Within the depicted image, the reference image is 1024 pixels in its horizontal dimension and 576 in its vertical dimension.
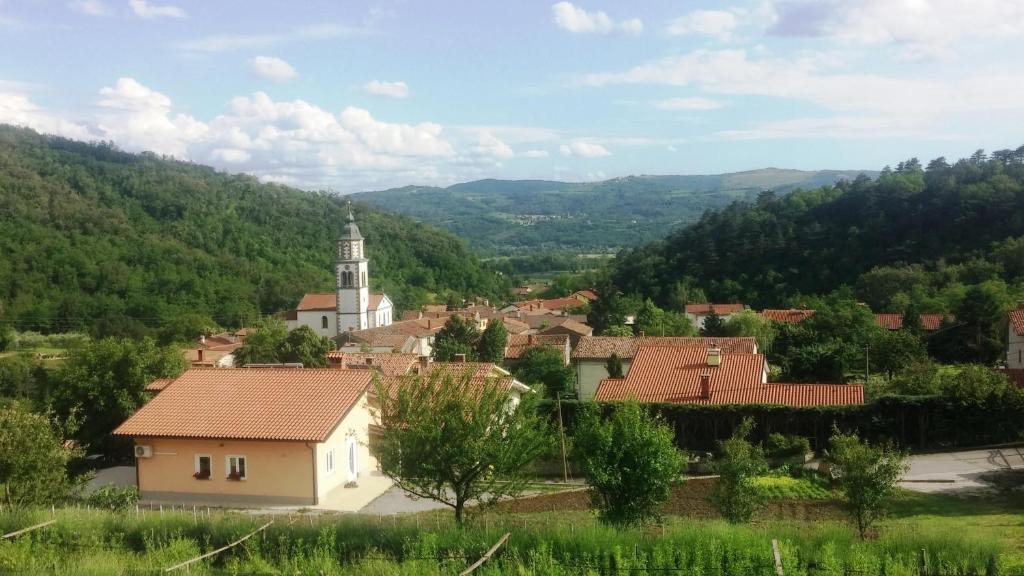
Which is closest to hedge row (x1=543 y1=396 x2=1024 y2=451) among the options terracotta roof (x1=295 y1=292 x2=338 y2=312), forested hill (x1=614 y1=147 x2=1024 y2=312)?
forested hill (x1=614 y1=147 x2=1024 y2=312)

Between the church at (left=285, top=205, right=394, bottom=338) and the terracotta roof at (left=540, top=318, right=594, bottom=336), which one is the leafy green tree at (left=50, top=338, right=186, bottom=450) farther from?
the church at (left=285, top=205, right=394, bottom=338)

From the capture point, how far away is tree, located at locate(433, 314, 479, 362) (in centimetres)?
4606

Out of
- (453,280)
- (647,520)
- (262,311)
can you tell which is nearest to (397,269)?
(453,280)

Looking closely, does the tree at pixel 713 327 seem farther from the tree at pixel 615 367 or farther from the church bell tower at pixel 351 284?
the church bell tower at pixel 351 284

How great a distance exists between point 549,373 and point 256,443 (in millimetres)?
20475

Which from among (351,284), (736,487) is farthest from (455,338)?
(736,487)

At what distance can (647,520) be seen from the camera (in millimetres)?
15805

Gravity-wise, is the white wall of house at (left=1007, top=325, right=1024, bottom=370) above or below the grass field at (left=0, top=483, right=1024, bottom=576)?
below

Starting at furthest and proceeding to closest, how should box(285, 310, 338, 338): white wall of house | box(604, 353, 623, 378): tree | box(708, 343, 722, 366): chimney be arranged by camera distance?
→ box(285, 310, 338, 338): white wall of house
box(604, 353, 623, 378): tree
box(708, 343, 722, 366): chimney

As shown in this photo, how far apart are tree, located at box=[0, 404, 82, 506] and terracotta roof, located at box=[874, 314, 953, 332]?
45905mm

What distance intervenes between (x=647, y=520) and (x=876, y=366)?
29485mm

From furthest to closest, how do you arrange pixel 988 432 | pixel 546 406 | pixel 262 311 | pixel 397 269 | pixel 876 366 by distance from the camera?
1. pixel 397 269
2. pixel 262 311
3. pixel 876 366
4. pixel 546 406
5. pixel 988 432

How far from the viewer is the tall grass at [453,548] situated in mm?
12648

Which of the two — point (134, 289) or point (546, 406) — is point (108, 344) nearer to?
point (546, 406)
